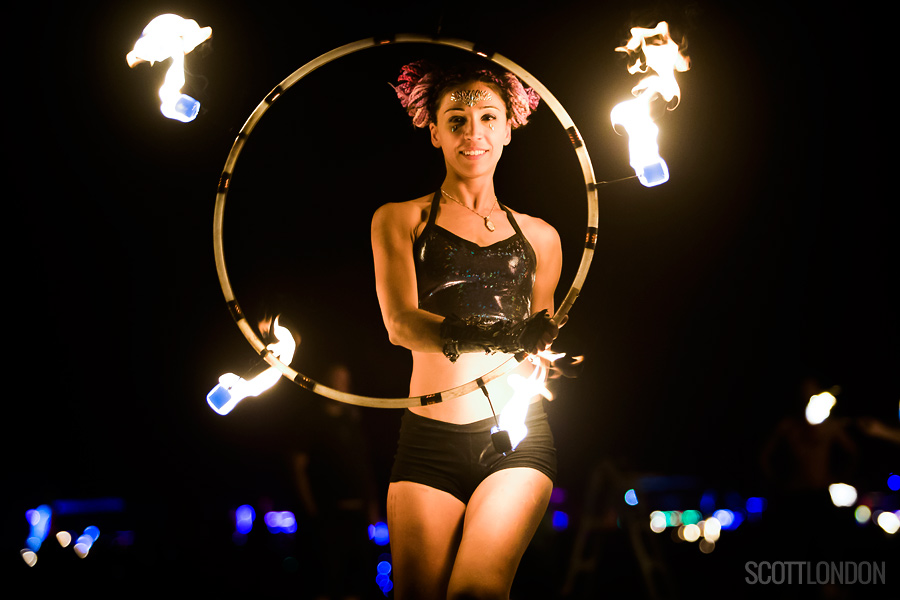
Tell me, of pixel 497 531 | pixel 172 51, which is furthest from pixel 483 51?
pixel 497 531

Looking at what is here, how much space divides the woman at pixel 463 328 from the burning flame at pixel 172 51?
97 centimetres

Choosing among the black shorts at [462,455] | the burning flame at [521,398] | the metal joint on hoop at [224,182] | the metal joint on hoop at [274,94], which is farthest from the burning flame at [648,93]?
the metal joint on hoop at [224,182]

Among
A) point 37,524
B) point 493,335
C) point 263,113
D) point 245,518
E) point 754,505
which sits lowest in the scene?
point 37,524

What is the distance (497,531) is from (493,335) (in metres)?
0.73

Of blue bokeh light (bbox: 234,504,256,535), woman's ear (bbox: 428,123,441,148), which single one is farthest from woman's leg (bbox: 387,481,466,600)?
blue bokeh light (bbox: 234,504,256,535)

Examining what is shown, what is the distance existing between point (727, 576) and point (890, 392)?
3.33 metres

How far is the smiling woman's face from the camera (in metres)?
2.82

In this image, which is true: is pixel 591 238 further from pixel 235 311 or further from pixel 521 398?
pixel 235 311

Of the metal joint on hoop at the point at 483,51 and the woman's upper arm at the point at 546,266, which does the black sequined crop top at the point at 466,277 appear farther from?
the metal joint on hoop at the point at 483,51

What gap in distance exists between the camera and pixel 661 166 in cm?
280

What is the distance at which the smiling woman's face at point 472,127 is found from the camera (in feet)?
9.25

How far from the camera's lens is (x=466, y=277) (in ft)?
8.97

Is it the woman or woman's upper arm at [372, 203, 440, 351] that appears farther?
woman's upper arm at [372, 203, 440, 351]

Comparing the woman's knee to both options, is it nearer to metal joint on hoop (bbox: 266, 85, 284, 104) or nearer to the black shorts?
the black shorts
